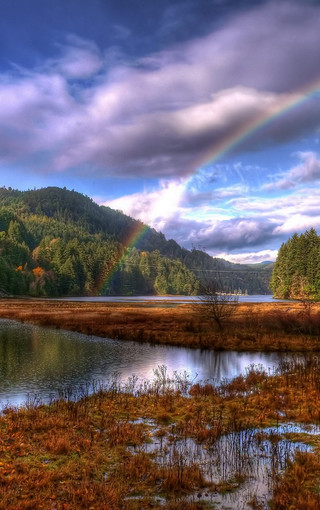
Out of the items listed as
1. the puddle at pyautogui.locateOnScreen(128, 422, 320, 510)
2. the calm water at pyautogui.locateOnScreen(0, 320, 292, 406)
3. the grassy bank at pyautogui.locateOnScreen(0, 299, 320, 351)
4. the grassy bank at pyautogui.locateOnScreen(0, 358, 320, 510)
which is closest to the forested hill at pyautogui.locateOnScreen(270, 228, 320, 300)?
the grassy bank at pyautogui.locateOnScreen(0, 299, 320, 351)

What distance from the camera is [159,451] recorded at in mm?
12977

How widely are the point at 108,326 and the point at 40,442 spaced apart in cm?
3980

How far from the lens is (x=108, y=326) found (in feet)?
174

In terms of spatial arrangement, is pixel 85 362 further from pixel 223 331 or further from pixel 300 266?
pixel 300 266

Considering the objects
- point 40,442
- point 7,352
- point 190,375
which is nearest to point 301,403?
point 190,375

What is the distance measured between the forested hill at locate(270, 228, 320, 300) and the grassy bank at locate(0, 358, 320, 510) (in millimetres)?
98531

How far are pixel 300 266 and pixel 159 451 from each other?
12384cm

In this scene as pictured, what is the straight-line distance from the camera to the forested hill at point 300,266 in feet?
399

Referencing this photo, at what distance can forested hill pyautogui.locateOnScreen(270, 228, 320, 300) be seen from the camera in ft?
399

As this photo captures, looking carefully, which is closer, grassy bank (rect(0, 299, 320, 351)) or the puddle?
the puddle

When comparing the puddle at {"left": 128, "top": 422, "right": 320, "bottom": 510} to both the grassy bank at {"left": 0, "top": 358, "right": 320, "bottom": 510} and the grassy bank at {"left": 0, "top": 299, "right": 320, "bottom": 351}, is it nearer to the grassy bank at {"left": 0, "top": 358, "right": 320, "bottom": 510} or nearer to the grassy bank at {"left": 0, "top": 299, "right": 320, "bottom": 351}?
the grassy bank at {"left": 0, "top": 358, "right": 320, "bottom": 510}

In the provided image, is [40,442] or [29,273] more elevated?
[29,273]

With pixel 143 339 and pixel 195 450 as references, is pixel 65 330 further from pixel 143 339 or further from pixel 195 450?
pixel 195 450

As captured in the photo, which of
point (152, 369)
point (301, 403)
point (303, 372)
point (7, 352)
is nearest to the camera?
point (301, 403)
